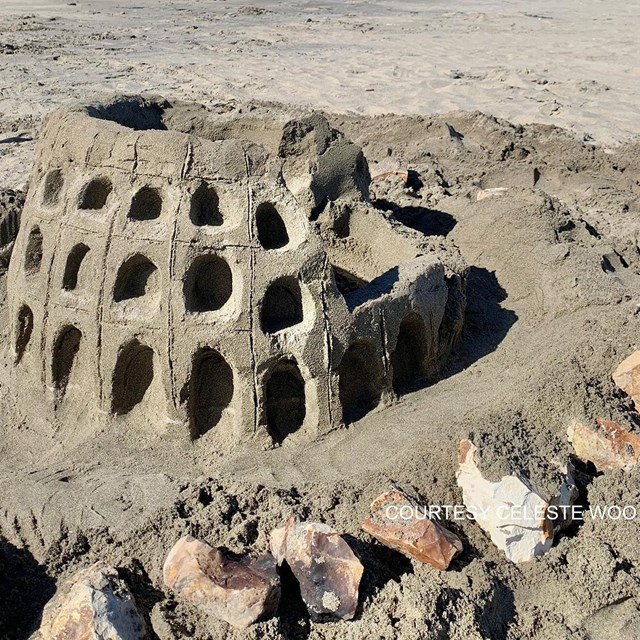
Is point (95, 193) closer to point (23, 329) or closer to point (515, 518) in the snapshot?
point (23, 329)

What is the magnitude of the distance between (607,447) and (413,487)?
149 cm

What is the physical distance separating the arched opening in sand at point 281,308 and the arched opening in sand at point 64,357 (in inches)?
58.0

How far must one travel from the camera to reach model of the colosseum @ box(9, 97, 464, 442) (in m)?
5.23

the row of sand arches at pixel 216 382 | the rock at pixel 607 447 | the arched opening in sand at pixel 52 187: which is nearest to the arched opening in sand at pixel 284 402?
the row of sand arches at pixel 216 382

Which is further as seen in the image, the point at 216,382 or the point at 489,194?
the point at 489,194

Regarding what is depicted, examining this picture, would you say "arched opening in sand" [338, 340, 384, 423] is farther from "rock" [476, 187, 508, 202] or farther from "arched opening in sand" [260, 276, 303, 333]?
"rock" [476, 187, 508, 202]

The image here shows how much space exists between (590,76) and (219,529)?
57.4ft

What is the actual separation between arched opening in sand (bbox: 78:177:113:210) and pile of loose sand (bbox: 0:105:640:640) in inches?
68.6

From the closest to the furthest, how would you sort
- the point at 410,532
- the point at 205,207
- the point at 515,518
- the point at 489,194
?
the point at 410,532, the point at 515,518, the point at 205,207, the point at 489,194

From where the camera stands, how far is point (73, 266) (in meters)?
5.62

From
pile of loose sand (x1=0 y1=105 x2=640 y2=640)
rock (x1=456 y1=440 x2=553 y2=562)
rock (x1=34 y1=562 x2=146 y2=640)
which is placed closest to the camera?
rock (x1=34 y1=562 x2=146 y2=640)

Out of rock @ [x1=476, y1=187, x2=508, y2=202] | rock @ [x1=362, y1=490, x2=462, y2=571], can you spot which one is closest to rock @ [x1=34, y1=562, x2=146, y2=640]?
rock @ [x1=362, y1=490, x2=462, y2=571]

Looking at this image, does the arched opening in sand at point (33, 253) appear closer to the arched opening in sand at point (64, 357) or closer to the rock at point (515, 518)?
the arched opening in sand at point (64, 357)

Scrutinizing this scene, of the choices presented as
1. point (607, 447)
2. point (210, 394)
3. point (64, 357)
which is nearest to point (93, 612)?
point (210, 394)
